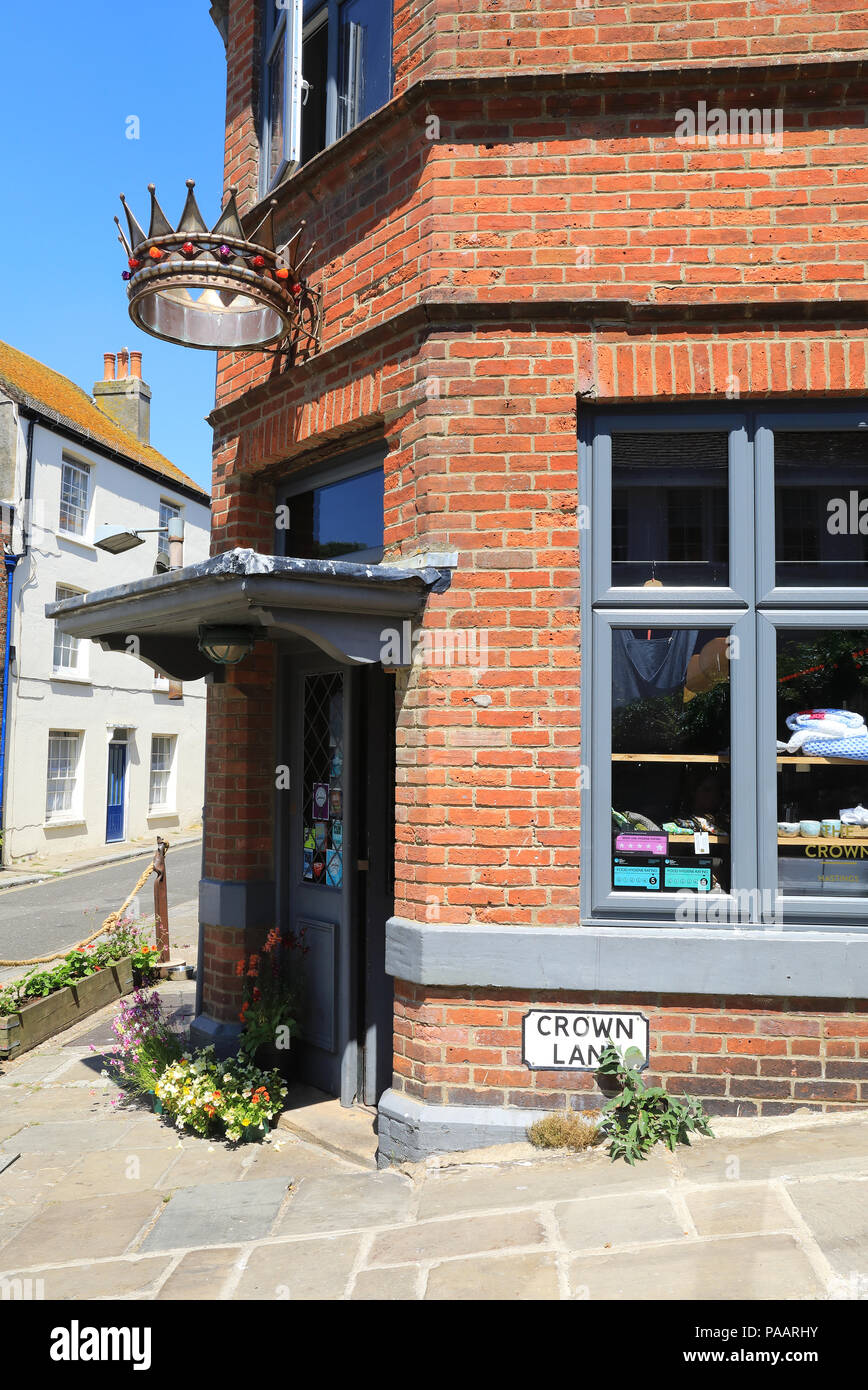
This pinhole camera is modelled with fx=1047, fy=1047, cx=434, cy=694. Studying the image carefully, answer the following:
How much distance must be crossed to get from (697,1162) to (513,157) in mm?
4522

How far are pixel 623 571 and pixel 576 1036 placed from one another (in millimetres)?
2118

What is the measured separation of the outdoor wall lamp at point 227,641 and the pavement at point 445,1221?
259 centimetres

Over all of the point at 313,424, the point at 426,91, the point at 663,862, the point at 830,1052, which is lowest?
the point at 830,1052

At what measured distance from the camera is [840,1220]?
348 centimetres

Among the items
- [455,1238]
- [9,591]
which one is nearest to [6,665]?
[9,591]

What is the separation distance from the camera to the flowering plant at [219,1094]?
5379mm

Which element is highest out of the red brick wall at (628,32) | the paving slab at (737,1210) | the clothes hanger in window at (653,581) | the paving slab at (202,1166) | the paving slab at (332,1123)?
the red brick wall at (628,32)

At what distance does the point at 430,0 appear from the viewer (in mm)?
5137

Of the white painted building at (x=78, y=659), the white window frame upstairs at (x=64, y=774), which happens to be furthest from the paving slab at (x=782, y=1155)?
the white window frame upstairs at (x=64, y=774)

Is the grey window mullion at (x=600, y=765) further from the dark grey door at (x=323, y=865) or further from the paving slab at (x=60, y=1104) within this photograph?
the paving slab at (x=60, y=1104)

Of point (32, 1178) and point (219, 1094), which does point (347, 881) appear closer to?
point (219, 1094)
